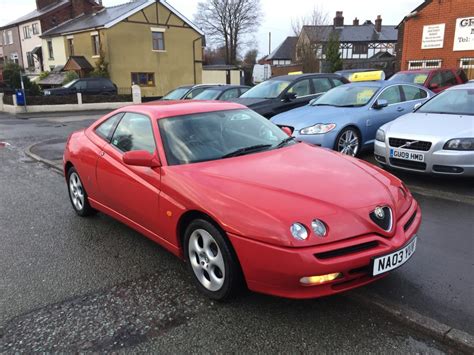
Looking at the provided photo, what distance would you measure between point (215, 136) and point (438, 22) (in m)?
23.3

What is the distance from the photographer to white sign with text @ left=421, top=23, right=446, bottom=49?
2253cm

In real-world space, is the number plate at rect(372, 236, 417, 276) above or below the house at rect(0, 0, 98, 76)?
below

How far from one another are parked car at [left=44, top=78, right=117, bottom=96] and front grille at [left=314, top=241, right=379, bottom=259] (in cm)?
2474

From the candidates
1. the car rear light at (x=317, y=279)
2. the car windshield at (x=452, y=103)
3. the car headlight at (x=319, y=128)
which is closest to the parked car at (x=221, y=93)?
the car headlight at (x=319, y=128)

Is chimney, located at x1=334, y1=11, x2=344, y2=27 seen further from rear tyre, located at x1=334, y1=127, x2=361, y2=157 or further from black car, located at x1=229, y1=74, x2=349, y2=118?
rear tyre, located at x1=334, y1=127, x2=361, y2=157

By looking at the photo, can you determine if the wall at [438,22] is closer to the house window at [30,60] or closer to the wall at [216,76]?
the wall at [216,76]

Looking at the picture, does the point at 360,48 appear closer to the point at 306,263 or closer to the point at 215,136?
the point at 215,136

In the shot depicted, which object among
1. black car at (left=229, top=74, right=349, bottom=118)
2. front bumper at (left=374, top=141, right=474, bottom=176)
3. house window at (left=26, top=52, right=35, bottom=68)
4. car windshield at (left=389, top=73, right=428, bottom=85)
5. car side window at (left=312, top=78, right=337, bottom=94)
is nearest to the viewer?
front bumper at (left=374, top=141, right=474, bottom=176)

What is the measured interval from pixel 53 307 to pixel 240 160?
6.24 feet

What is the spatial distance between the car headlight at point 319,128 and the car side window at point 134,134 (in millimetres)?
3594

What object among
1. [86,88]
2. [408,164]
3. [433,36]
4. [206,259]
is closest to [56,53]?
[86,88]

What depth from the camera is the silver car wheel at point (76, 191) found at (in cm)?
515

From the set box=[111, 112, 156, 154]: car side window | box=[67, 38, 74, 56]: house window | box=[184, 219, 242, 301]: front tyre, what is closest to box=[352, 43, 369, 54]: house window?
Result: box=[67, 38, 74, 56]: house window

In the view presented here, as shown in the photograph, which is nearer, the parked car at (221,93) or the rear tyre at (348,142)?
the rear tyre at (348,142)
